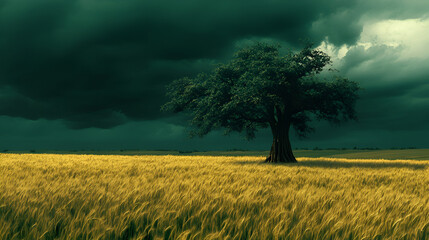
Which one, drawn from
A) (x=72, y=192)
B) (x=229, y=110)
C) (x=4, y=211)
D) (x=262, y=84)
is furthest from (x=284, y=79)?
(x=4, y=211)

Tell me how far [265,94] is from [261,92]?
413mm

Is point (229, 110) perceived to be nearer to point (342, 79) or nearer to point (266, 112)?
point (266, 112)

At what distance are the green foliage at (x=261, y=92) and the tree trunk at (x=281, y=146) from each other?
2.42 ft

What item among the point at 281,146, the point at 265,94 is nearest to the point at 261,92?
the point at 265,94

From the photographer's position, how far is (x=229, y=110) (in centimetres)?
3209

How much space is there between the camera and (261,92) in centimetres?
3125

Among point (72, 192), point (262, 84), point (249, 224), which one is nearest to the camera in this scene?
point (249, 224)

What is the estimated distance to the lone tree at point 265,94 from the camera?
31219 mm

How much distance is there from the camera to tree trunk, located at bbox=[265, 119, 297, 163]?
3619 cm

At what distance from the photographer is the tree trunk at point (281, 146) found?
36188 millimetres

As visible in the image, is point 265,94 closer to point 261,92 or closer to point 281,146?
point 261,92

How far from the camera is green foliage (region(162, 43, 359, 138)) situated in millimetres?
31156

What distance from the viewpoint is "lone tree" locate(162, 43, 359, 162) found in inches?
1229

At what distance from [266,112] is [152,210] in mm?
31793
